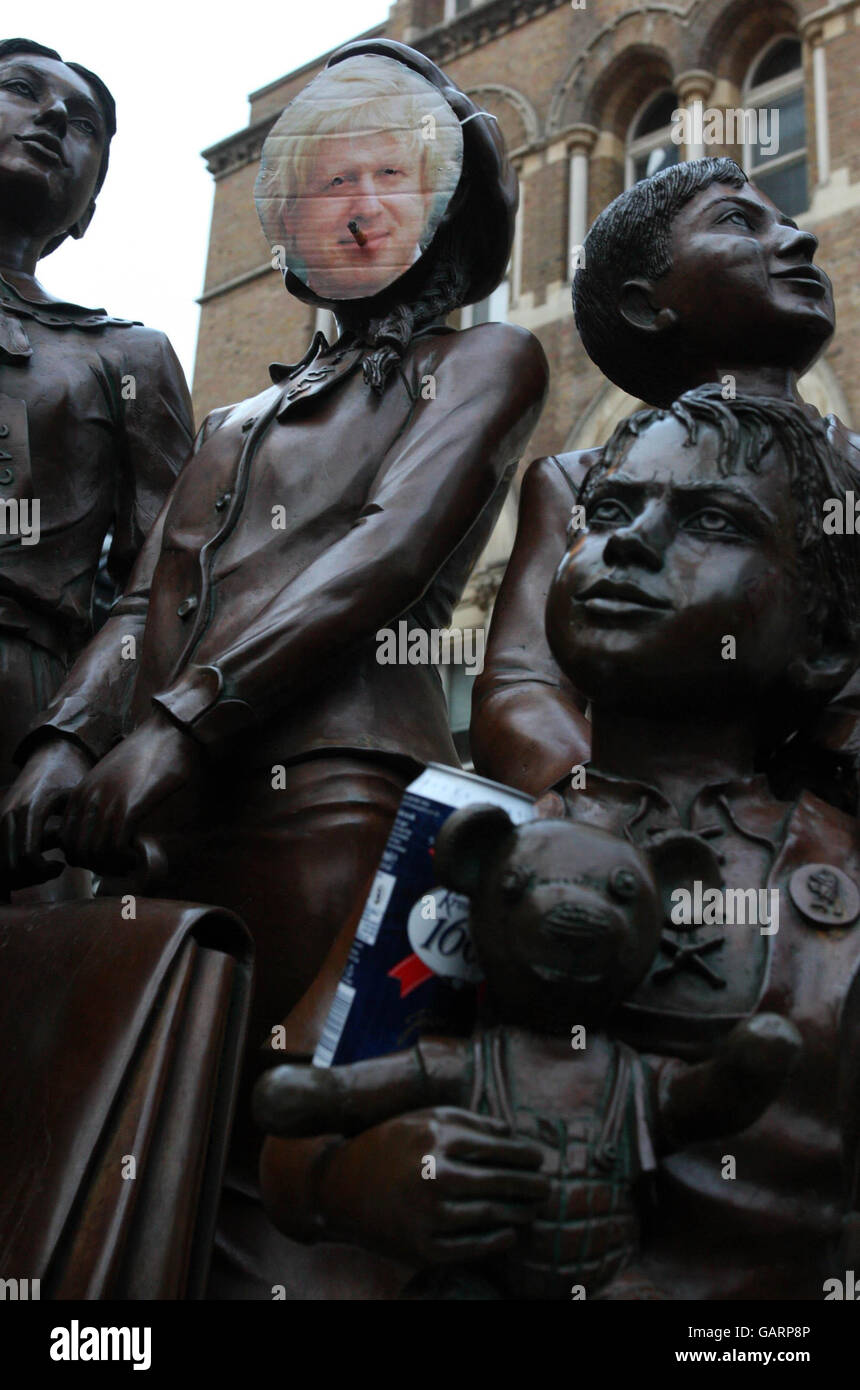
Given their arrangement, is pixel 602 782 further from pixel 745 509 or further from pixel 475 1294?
pixel 475 1294

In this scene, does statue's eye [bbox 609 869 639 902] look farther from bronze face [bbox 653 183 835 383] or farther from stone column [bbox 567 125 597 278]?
stone column [bbox 567 125 597 278]

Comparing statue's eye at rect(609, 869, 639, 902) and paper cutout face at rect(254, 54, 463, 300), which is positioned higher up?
paper cutout face at rect(254, 54, 463, 300)

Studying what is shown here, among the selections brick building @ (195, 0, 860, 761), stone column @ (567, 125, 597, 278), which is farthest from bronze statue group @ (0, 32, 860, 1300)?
stone column @ (567, 125, 597, 278)

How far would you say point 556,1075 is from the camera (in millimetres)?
1346

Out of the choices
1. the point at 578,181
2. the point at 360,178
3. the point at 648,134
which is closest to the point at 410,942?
the point at 360,178

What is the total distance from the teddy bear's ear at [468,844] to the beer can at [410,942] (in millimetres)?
51

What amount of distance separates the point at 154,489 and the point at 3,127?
2.45 ft

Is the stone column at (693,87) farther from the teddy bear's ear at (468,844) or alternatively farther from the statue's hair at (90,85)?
the teddy bear's ear at (468,844)

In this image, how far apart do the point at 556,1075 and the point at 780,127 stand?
1316cm

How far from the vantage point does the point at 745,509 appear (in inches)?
65.9

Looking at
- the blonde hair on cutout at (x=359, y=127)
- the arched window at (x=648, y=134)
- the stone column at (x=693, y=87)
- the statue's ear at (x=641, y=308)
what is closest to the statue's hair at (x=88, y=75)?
the blonde hair on cutout at (x=359, y=127)

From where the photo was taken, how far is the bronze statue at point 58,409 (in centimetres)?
252

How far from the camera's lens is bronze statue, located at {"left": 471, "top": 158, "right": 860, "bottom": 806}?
198cm

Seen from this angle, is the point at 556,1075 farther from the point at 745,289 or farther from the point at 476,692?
the point at 745,289
